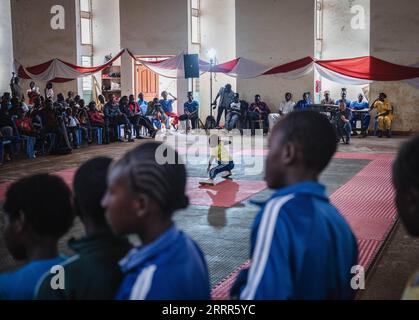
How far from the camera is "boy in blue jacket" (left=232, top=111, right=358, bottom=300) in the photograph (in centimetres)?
168

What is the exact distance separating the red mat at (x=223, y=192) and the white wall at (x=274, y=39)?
1019 centimetres

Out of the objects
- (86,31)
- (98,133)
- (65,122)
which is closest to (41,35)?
(86,31)

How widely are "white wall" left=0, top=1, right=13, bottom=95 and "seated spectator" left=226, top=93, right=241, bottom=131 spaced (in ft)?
22.4

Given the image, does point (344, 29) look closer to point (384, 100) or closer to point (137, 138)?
point (384, 100)

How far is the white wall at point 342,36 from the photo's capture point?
19391 mm

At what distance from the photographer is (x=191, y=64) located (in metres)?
16.0

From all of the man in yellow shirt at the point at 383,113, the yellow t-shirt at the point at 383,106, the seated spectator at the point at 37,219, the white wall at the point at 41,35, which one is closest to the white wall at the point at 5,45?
the white wall at the point at 41,35

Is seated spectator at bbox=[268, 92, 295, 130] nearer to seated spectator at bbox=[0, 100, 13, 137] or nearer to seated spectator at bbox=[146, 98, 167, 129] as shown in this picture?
seated spectator at bbox=[146, 98, 167, 129]

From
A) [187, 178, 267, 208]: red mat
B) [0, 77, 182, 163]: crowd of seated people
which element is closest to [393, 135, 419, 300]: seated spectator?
[187, 178, 267, 208]: red mat

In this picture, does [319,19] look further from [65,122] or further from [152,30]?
[65,122]
